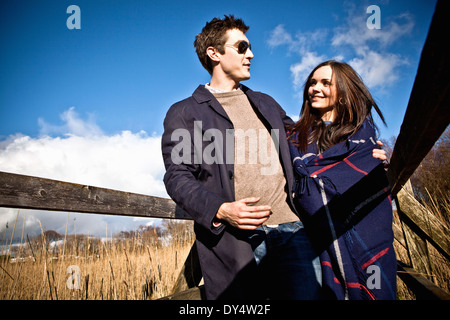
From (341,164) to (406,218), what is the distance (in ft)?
4.89

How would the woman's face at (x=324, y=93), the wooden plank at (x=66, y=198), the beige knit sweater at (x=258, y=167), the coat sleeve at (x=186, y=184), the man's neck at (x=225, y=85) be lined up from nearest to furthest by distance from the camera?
the wooden plank at (x=66, y=198) → the coat sleeve at (x=186, y=184) → the beige knit sweater at (x=258, y=167) → the woman's face at (x=324, y=93) → the man's neck at (x=225, y=85)

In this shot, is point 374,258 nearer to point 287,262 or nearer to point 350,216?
point 350,216

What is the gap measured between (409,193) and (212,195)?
215cm

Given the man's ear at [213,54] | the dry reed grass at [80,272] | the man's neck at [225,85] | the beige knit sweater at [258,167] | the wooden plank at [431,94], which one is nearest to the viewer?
the wooden plank at [431,94]

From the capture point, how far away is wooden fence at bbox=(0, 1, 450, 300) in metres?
0.56

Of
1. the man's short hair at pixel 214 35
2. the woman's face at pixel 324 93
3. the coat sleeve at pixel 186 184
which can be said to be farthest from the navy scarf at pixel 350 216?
the man's short hair at pixel 214 35

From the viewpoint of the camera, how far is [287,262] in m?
1.38

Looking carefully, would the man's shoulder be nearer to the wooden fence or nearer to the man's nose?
the man's nose

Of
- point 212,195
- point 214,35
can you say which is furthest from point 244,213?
point 214,35

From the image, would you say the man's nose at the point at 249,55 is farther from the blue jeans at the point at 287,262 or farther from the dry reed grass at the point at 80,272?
the dry reed grass at the point at 80,272

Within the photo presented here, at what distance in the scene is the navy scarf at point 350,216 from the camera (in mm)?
1278

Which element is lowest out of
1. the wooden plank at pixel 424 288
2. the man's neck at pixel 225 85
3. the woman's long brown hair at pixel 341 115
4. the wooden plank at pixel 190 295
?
the wooden plank at pixel 190 295

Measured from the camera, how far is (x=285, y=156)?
5.21ft

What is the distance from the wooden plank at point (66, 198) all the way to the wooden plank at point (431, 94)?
62.7 inches
